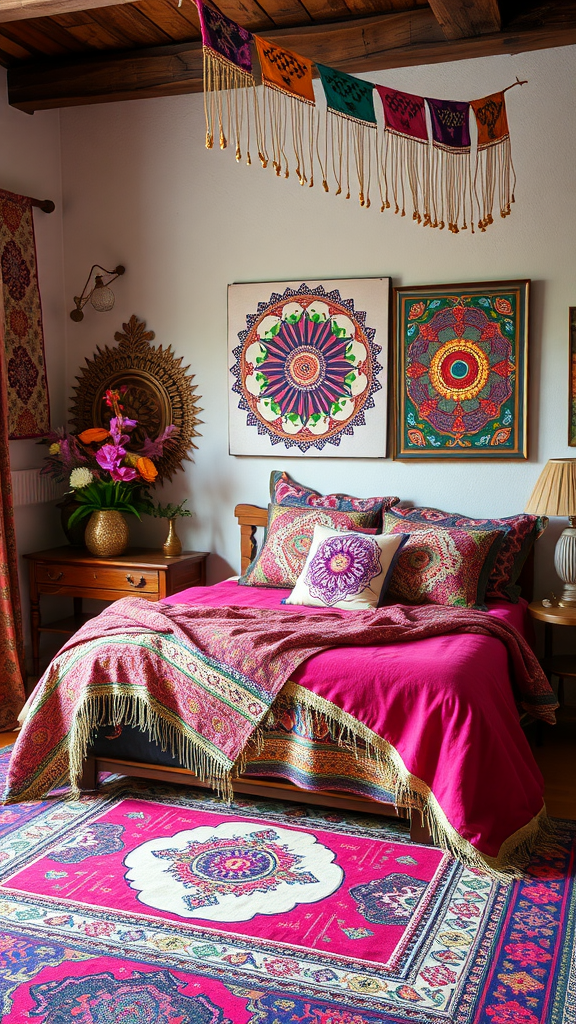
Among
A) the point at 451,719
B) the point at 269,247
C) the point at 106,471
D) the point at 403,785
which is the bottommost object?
the point at 403,785

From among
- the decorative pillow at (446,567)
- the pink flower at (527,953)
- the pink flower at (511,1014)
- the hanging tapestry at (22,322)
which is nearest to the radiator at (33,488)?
the hanging tapestry at (22,322)

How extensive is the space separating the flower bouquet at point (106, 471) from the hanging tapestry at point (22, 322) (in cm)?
20

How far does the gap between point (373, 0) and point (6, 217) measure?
195 cm

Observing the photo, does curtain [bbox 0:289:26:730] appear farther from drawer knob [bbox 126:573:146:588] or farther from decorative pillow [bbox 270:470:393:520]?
decorative pillow [bbox 270:470:393:520]

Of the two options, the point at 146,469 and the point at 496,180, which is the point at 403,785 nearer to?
the point at 146,469

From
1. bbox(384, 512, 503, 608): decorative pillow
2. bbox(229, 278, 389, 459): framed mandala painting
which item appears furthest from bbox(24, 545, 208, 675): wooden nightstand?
bbox(384, 512, 503, 608): decorative pillow

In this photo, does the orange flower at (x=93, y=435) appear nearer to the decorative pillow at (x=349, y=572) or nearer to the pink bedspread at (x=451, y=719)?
the decorative pillow at (x=349, y=572)

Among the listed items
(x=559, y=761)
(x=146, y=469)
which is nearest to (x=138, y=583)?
(x=146, y=469)

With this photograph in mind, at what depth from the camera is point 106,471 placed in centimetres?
459

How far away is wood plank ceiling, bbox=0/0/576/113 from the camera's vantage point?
3.63 meters

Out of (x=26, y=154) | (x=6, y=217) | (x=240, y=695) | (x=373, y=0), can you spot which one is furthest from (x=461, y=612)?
(x=26, y=154)

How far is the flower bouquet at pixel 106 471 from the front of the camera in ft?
14.4

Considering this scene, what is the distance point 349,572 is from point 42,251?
2.46 meters

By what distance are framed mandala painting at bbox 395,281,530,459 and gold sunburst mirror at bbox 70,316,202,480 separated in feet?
3.73
